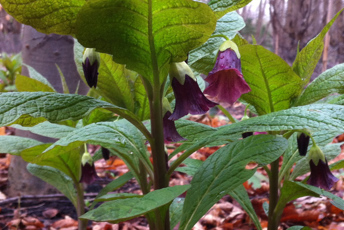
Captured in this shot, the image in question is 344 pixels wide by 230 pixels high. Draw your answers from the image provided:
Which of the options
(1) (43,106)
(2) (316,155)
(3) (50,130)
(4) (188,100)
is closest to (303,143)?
(2) (316,155)

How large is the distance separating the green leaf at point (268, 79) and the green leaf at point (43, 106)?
412 millimetres

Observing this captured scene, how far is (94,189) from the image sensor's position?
2148mm

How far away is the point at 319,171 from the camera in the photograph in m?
0.95

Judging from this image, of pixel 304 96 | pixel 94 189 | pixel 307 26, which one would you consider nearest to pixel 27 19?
pixel 304 96

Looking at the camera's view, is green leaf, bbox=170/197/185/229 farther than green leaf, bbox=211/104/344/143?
Yes

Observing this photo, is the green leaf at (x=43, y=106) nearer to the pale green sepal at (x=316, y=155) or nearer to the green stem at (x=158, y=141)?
the green stem at (x=158, y=141)

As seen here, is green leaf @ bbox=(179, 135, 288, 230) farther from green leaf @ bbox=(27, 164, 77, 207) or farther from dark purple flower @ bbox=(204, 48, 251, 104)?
green leaf @ bbox=(27, 164, 77, 207)

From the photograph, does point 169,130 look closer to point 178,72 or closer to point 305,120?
point 178,72

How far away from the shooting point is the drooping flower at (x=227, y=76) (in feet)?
2.48

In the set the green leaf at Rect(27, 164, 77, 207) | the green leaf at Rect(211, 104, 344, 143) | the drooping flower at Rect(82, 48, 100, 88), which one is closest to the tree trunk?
the green leaf at Rect(27, 164, 77, 207)

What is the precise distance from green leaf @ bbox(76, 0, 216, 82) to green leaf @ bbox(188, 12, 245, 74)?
0.19 metres

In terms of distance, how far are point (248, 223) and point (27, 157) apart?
1201 mm

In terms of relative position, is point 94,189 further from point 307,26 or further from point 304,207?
point 307,26

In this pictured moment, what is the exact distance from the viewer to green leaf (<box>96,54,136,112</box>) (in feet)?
3.42
